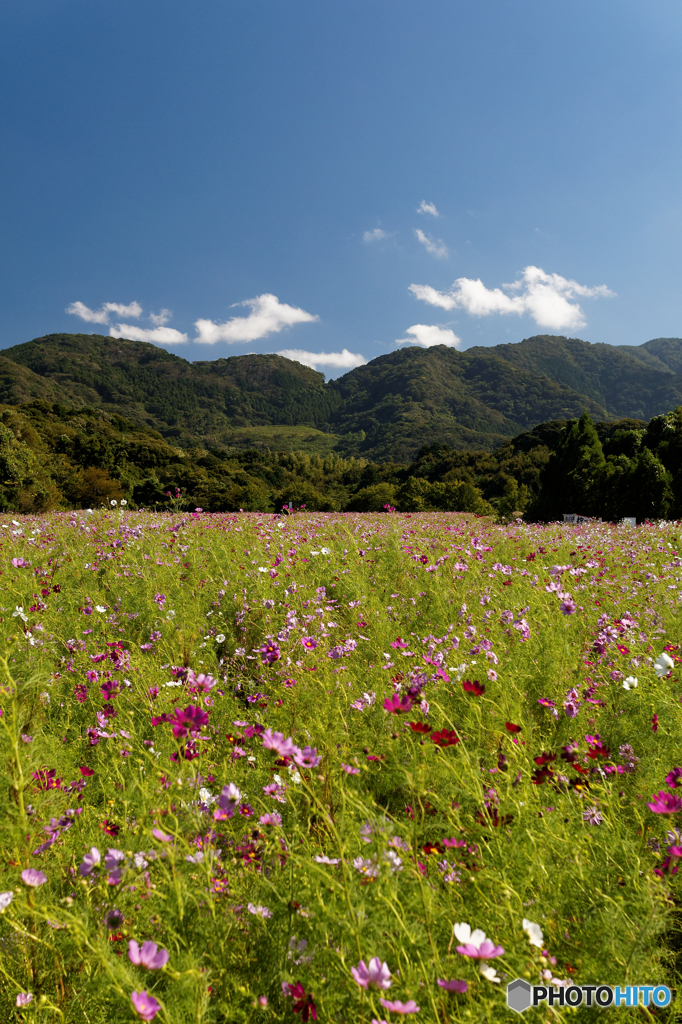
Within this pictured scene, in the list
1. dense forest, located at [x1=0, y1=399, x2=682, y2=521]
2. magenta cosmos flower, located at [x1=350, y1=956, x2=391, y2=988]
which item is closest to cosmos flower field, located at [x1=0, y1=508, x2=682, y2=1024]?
magenta cosmos flower, located at [x1=350, y1=956, x2=391, y2=988]

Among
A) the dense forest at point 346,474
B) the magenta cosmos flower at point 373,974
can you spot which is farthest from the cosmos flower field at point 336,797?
the dense forest at point 346,474

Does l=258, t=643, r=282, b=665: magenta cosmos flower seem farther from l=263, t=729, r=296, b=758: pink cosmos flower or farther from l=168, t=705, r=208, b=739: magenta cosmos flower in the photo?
l=263, t=729, r=296, b=758: pink cosmos flower

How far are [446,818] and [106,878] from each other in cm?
123

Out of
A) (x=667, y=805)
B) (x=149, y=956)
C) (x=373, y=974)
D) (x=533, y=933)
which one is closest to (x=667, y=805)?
(x=667, y=805)

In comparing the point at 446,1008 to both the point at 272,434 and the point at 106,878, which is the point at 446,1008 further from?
the point at 272,434

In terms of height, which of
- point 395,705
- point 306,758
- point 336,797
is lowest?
point 336,797

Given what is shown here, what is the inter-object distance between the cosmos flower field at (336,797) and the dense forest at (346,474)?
255 inches

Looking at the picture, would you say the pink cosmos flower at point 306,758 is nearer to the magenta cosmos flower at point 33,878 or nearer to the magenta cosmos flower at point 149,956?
the magenta cosmos flower at point 149,956

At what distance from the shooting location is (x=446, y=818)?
1.81 metres

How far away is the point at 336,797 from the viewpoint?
198cm

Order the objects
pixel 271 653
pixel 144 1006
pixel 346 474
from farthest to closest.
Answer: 1. pixel 346 474
2. pixel 271 653
3. pixel 144 1006

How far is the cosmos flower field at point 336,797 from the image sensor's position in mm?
1192

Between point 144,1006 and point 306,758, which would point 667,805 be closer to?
point 306,758

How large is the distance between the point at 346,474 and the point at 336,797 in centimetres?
7850
